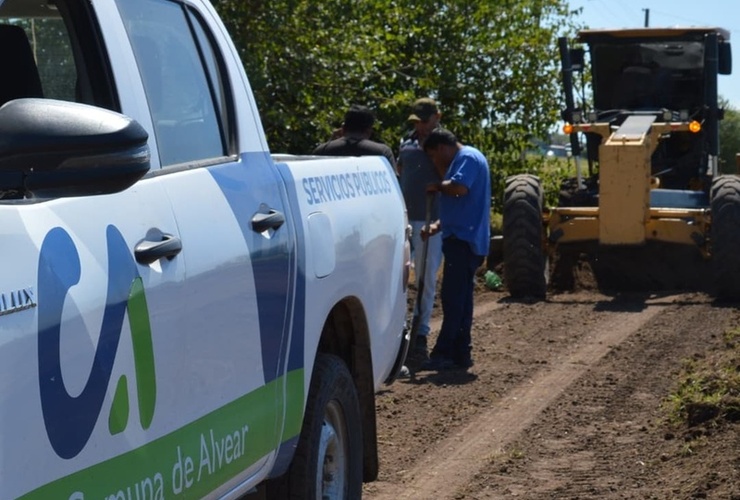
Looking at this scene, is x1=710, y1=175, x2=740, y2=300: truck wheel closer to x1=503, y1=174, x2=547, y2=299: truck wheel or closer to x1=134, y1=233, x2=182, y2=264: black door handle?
x1=503, y1=174, x2=547, y2=299: truck wheel

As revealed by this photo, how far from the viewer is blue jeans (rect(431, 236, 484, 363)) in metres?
9.90

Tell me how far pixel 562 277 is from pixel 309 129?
3807 mm

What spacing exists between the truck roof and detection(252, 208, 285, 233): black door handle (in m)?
12.0

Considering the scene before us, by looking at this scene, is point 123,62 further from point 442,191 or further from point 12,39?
point 442,191

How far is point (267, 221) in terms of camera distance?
3969 mm

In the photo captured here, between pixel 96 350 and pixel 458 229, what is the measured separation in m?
7.11

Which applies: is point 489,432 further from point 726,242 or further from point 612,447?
point 726,242

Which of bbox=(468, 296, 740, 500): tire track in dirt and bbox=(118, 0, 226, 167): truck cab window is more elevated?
bbox=(118, 0, 226, 167): truck cab window

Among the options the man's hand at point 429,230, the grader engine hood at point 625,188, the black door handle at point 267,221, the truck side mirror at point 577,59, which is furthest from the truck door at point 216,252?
the truck side mirror at point 577,59

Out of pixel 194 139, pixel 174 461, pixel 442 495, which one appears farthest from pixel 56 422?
pixel 442 495

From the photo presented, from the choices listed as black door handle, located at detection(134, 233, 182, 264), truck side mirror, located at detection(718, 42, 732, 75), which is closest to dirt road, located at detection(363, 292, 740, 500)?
black door handle, located at detection(134, 233, 182, 264)

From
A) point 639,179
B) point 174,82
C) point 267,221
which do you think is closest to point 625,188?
point 639,179

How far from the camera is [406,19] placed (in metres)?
17.3

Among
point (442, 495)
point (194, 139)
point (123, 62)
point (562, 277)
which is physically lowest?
point (562, 277)
